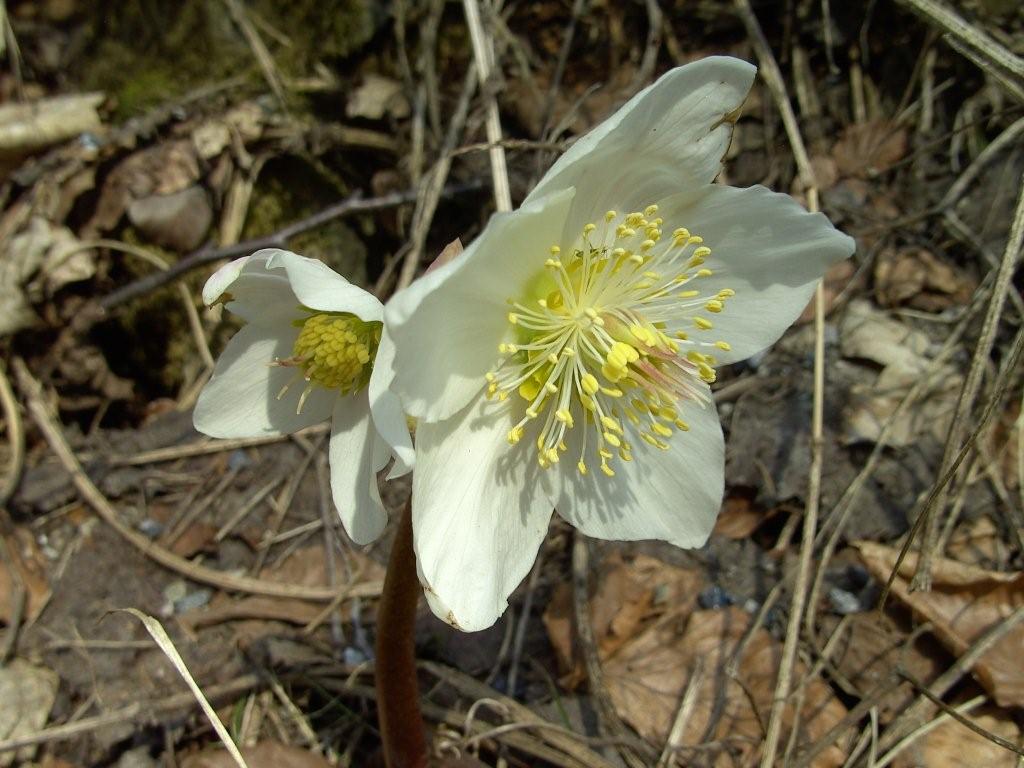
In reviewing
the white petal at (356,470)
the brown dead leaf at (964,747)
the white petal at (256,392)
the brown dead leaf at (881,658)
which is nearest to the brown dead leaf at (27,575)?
the white petal at (256,392)

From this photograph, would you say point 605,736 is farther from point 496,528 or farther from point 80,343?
point 80,343

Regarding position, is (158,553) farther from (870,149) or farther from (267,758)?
(870,149)

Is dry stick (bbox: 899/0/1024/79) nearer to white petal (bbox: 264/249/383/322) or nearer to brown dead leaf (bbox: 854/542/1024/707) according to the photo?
brown dead leaf (bbox: 854/542/1024/707)

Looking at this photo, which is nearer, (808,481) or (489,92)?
(808,481)

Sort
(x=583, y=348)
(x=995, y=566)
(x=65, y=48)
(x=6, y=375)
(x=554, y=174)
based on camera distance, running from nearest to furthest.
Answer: (x=554, y=174) < (x=583, y=348) < (x=995, y=566) < (x=6, y=375) < (x=65, y=48)

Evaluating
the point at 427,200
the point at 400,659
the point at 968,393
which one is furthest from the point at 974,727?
the point at 427,200

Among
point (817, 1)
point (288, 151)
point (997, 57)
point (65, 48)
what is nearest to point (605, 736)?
point (997, 57)
